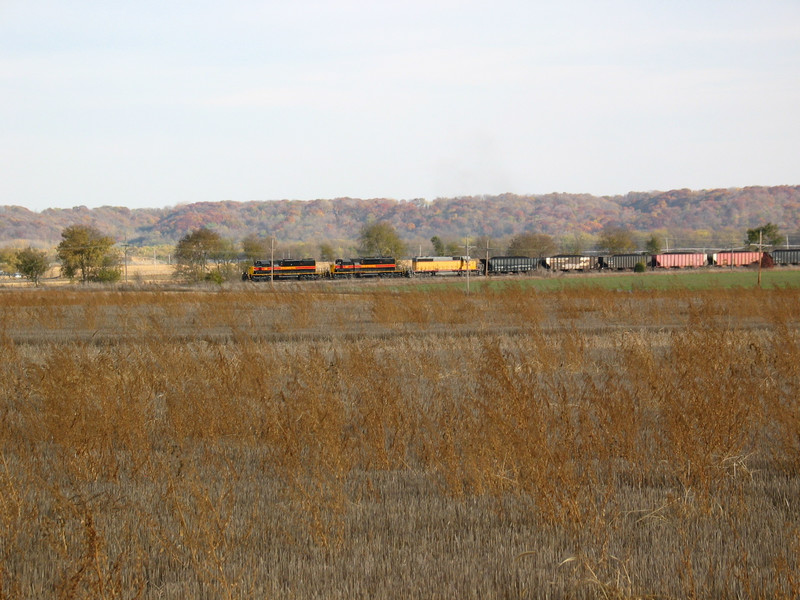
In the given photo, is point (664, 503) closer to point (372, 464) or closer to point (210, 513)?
point (372, 464)

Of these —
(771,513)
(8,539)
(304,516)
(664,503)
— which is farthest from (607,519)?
(8,539)

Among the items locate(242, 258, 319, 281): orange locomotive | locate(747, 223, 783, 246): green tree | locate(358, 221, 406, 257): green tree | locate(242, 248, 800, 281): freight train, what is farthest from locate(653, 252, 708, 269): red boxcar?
locate(358, 221, 406, 257): green tree

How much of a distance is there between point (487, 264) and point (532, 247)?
59.7 metres

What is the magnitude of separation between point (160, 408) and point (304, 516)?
473cm

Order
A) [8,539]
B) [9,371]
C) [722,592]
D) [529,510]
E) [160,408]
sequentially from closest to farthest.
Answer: [722,592] < [8,539] < [529,510] < [160,408] < [9,371]

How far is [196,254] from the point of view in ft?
291

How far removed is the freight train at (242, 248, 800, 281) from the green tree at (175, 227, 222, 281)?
511cm

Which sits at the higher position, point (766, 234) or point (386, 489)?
point (766, 234)

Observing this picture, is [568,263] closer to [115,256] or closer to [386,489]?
[115,256]

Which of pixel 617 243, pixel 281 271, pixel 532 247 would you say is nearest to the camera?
pixel 281 271

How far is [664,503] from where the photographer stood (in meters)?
5.91

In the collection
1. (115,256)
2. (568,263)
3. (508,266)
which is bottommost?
(508,266)

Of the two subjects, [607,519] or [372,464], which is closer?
[607,519]

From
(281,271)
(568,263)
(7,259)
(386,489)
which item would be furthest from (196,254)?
(386,489)
